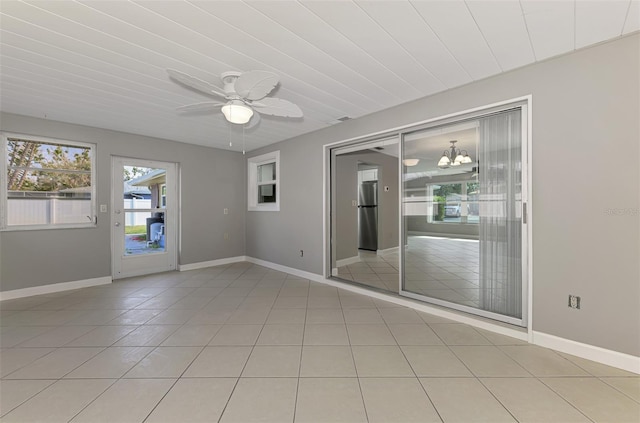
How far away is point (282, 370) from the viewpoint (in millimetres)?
1977

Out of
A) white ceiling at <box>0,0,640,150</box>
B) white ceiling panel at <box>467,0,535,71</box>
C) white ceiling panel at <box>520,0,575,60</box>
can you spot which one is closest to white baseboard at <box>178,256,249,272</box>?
white ceiling at <box>0,0,640,150</box>

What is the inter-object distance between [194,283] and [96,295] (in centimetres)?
126

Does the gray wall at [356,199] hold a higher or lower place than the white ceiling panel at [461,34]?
lower

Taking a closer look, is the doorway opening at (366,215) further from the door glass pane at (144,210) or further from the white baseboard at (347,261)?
the door glass pane at (144,210)

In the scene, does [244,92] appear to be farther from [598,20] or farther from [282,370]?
[598,20]

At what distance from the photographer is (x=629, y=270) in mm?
1944

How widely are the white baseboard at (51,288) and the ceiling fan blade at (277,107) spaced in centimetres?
404

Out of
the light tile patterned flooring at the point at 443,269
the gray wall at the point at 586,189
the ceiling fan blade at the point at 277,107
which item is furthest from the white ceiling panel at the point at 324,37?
the light tile patterned flooring at the point at 443,269

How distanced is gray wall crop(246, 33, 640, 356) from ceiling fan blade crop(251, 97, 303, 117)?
196 cm

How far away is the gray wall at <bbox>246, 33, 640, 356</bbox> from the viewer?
1.95 meters

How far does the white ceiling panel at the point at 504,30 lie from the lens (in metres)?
1.69

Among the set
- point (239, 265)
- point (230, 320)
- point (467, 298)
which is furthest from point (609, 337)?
point (239, 265)

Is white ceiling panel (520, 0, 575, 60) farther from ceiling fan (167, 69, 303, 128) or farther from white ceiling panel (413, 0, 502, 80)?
ceiling fan (167, 69, 303, 128)

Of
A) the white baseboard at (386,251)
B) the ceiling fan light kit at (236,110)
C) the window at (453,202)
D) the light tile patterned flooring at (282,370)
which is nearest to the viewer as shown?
the light tile patterned flooring at (282,370)
